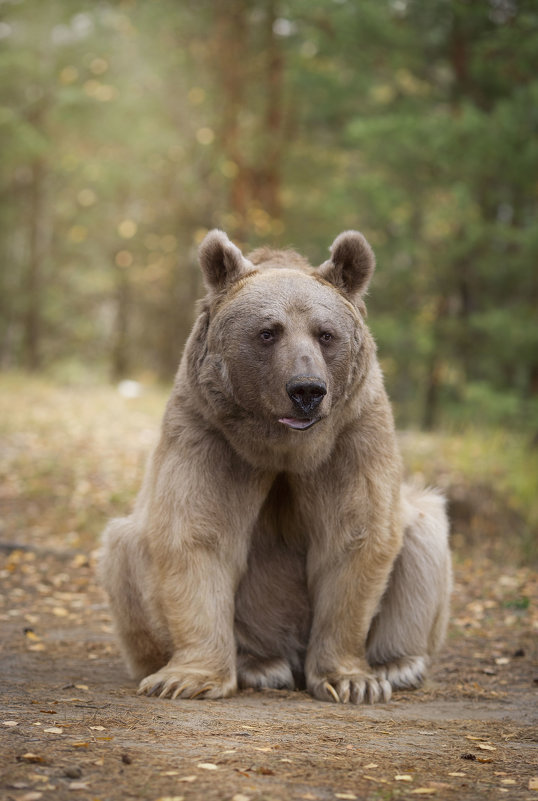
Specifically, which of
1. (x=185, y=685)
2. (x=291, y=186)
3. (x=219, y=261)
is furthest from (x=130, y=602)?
(x=291, y=186)

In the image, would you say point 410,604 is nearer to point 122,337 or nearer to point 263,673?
point 263,673

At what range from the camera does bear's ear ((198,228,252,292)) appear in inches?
173

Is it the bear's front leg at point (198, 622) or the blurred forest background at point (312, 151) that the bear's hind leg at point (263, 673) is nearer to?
the bear's front leg at point (198, 622)

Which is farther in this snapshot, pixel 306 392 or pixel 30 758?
pixel 306 392

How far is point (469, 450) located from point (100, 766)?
9558 millimetres

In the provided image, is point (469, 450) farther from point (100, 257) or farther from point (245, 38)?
point (100, 257)

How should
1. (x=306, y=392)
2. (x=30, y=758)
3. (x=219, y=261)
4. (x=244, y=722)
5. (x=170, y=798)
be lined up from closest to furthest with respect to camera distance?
(x=170, y=798) < (x=30, y=758) < (x=244, y=722) < (x=306, y=392) < (x=219, y=261)

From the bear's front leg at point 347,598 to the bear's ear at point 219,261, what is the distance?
1.26 m

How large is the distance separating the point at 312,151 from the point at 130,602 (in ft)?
58.9

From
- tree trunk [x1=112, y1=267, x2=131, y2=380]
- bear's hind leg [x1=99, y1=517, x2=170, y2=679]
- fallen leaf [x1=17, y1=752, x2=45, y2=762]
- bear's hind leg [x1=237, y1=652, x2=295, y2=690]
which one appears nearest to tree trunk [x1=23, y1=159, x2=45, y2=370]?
tree trunk [x1=112, y1=267, x2=131, y2=380]

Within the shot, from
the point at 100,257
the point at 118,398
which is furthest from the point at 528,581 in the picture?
the point at 100,257

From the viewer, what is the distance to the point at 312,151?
21.2 meters

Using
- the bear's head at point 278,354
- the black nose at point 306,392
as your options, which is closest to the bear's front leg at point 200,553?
the bear's head at point 278,354

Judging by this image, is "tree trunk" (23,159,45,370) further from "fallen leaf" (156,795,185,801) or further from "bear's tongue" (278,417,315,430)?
"fallen leaf" (156,795,185,801)
